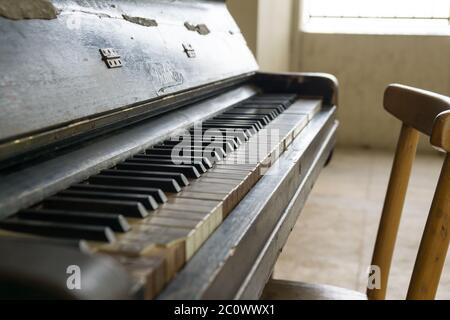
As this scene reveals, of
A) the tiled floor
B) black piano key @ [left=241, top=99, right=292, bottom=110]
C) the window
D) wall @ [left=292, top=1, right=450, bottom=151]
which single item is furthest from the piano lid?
the window

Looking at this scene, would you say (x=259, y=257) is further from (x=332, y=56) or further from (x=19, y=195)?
(x=332, y=56)

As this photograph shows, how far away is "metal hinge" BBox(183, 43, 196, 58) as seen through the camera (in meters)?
1.78

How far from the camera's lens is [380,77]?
5605 mm

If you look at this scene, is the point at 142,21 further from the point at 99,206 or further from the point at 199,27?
the point at 99,206

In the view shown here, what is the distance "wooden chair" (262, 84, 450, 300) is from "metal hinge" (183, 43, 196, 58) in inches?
25.4

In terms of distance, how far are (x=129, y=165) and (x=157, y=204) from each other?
0.75 feet

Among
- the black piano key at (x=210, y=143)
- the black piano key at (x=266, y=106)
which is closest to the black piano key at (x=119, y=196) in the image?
the black piano key at (x=210, y=143)

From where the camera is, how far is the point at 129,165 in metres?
1.09

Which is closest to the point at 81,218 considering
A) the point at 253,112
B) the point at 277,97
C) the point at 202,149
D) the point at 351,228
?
the point at 202,149

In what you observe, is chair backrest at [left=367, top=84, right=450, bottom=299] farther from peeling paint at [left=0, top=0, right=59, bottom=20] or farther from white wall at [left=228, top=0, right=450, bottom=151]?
white wall at [left=228, top=0, right=450, bottom=151]
